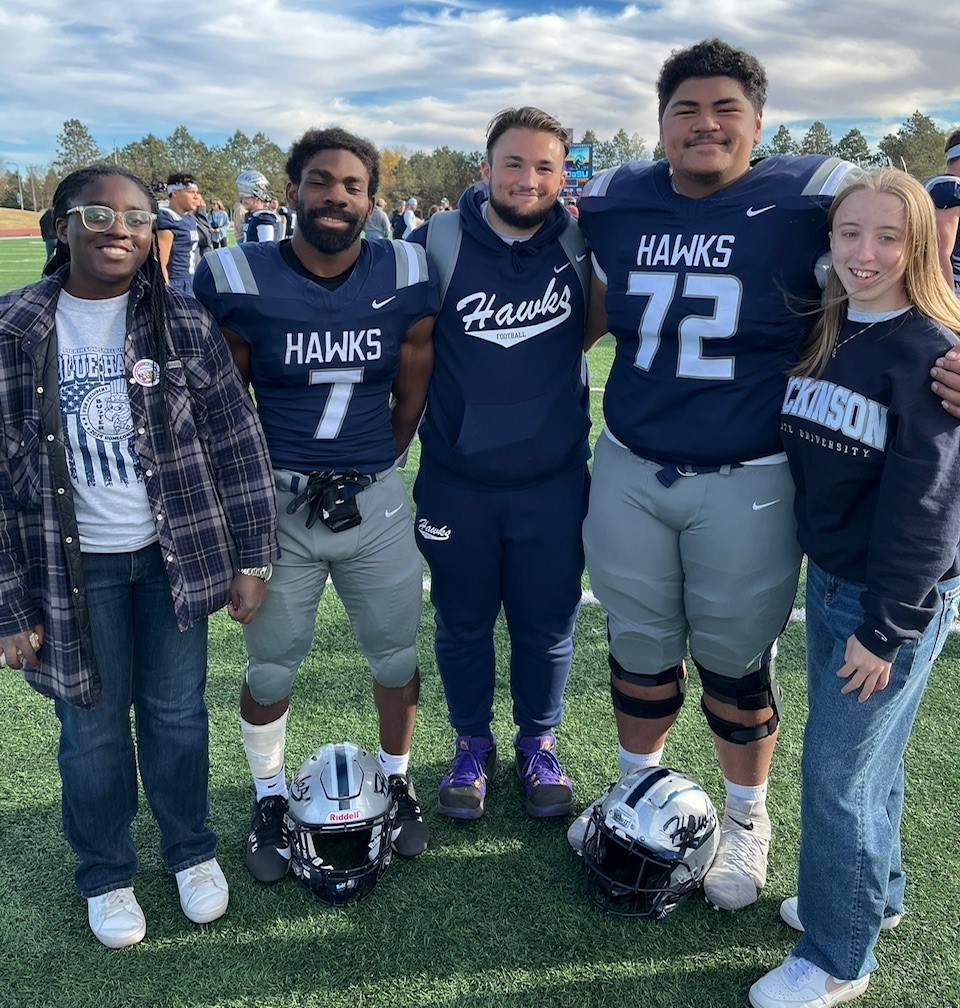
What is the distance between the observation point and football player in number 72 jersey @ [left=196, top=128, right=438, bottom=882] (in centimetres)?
242

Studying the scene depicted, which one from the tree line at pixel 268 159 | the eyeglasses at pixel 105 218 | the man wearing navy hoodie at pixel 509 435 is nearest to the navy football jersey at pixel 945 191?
the man wearing navy hoodie at pixel 509 435

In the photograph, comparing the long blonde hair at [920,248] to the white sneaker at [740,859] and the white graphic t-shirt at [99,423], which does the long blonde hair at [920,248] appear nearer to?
the white sneaker at [740,859]

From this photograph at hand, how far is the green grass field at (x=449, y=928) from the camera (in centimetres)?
220

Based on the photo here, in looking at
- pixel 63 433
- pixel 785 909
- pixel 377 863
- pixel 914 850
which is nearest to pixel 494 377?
pixel 63 433

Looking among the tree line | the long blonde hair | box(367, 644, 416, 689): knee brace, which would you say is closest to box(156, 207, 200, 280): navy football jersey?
box(367, 644, 416, 689): knee brace

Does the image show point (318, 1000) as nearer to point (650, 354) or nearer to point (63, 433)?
point (63, 433)

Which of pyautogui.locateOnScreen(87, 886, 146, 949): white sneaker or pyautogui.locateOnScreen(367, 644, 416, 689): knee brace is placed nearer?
pyautogui.locateOnScreen(87, 886, 146, 949): white sneaker

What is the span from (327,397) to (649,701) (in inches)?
53.3

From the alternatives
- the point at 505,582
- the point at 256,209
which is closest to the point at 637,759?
the point at 505,582

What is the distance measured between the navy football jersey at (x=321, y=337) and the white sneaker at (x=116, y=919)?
130 centimetres

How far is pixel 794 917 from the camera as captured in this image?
240 centimetres

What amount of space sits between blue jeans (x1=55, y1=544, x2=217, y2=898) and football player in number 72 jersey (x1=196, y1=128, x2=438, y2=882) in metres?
0.25

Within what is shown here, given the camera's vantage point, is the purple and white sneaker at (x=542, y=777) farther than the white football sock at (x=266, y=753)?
Yes

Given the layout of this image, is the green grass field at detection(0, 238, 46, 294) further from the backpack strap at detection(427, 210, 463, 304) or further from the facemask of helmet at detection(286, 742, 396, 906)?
the facemask of helmet at detection(286, 742, 396, 906)
